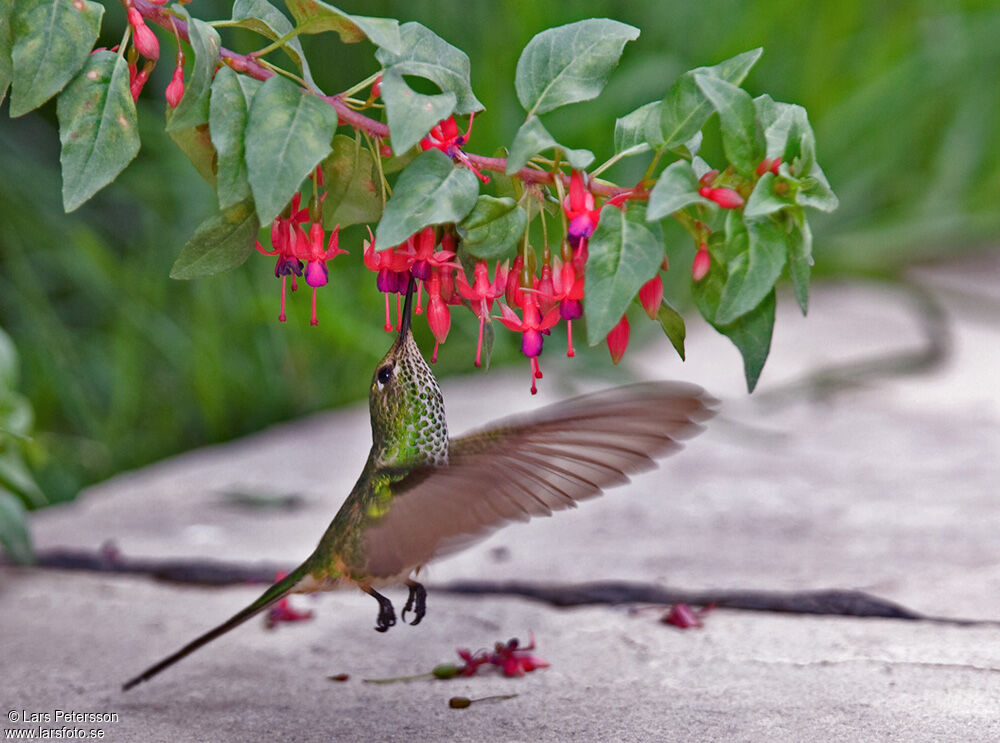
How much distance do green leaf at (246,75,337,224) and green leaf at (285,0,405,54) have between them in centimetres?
7

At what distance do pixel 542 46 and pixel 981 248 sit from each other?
11.8 feet

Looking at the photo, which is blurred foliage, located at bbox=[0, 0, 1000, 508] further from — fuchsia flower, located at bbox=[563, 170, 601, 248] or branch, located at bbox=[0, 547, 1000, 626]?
fuchsia flower, located at bbox=[563, 170, 601, 248]

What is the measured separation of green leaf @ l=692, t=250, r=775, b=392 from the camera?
2.98ft

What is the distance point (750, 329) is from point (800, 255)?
71 mm

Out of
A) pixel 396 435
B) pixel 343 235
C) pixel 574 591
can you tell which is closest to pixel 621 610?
pixel 574 591

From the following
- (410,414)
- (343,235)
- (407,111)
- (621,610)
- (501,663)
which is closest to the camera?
(407,111)

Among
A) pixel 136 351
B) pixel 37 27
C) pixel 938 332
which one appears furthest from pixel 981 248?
pixel 37 27

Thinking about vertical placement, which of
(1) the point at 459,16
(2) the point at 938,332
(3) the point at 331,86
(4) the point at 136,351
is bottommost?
(4) the point at 136,351

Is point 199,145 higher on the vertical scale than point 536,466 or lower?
higher

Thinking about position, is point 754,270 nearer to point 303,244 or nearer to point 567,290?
point 567,290

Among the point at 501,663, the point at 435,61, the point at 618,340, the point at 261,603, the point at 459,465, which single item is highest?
the point at 435,61

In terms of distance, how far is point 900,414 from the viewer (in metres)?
2.54

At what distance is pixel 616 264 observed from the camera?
85 cm

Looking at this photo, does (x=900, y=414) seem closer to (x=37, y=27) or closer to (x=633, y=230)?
(x=633, y=230)
